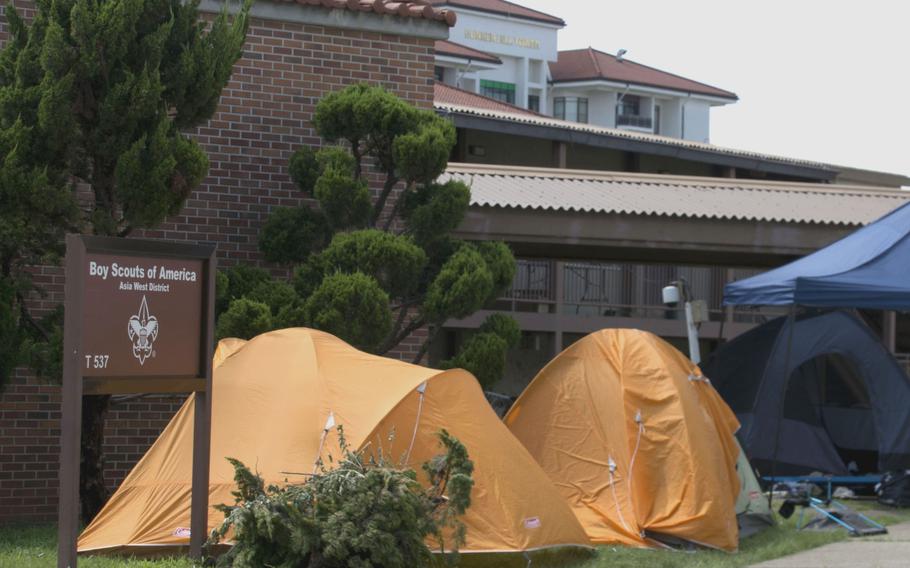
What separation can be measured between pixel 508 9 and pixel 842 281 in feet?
165

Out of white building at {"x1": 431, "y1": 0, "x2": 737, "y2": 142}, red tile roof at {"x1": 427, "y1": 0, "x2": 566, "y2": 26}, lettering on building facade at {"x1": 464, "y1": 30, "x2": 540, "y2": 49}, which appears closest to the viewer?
red tile roof at {"x1": 427, "y1": 0, "x2": 566, "y2": 26}

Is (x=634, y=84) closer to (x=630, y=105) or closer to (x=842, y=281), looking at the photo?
(x=630, y=105)

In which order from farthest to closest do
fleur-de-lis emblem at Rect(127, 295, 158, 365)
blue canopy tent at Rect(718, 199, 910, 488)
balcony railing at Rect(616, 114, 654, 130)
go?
balcony railing at Rect(616, 114, 654, 130), blue canopy tent at Rect(718, 199, 910, 488), fleur-de-lis emblem at Rect(127, 295, 158, 365)

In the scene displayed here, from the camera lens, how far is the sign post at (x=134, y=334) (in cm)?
703

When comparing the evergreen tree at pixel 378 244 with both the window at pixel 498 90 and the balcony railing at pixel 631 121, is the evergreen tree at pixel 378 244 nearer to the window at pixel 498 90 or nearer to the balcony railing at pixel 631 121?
the window at pixel 498 90

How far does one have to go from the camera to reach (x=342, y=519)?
760 cm

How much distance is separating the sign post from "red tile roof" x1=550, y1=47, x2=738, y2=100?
55710mm

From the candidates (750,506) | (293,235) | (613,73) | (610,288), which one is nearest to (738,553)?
(750,506)

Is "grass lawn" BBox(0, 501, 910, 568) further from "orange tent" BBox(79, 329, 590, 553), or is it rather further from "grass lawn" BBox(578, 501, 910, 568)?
"orange tent" BBox(79, 329, 590, 553)

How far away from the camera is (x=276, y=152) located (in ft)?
41.0

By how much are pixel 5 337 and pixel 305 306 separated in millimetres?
2329

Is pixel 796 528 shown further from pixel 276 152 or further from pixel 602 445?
pixel 276 152

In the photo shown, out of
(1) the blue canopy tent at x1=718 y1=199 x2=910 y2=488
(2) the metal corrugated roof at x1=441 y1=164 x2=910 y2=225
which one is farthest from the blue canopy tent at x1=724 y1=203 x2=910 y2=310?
(2) the metal corrugated roof at x1=441 y1=164 x2=910 y2=225

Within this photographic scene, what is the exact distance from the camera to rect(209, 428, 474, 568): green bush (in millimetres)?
7520
